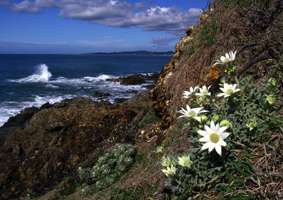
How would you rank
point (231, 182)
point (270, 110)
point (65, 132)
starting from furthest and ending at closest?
1. point (65, 132)
2. point (270, 110)
3. point (231, 182)

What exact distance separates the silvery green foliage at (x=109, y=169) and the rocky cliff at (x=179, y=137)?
0.7 inches

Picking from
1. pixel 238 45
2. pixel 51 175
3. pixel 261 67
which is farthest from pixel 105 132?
pixel 261 67

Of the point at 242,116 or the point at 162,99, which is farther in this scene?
the point at 162,99

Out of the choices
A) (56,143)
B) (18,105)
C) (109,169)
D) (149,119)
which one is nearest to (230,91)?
(109,169)

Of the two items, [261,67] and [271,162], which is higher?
[261,67]

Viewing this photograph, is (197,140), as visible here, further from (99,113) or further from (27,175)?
(99,113)

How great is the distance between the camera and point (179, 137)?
21.0 ft

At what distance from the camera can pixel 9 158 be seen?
14.1 m

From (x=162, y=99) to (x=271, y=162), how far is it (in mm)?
5470

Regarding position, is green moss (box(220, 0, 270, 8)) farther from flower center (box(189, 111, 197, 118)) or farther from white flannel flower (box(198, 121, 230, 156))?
white flannel flower (box(198, 121, 230, 156))

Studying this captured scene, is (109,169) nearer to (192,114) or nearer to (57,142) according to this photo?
(192,114)

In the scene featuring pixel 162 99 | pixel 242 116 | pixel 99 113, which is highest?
pixel 242 116

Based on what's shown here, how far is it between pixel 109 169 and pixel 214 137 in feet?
16.1

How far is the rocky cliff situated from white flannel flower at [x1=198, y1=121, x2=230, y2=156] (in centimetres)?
19
